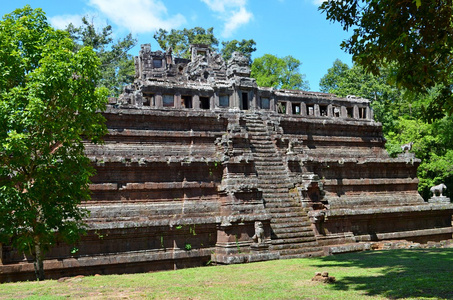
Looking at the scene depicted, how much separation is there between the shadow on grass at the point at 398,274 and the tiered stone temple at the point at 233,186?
392 centimetres

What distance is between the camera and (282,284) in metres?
11.6

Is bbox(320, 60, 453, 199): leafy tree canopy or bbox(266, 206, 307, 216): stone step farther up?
bbox(320, 60, 453, 199): leafy tree canopy

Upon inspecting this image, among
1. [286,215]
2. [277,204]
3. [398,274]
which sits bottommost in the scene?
[398,274]

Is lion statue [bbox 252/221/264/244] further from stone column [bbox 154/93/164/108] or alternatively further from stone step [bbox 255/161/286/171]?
stone column [bbox 154/93/164/108]

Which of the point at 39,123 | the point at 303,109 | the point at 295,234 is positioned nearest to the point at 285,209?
the point at 295,234

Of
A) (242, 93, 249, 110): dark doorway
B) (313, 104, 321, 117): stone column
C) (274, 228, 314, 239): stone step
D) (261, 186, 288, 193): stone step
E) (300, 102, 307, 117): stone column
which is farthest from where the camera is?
(313, 104, 321, 117): stone column

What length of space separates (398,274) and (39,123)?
11.2 m

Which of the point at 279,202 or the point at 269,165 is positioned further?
the point at 269,165

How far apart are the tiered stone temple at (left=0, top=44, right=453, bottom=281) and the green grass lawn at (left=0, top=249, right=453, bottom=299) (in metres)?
3.90

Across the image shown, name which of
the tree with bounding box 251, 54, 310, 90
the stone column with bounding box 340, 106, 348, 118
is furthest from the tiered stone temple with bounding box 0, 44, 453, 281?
the tree with bounding box 251, 54, 310, 90

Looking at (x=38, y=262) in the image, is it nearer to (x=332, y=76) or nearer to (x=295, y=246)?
(x=295, y=246)

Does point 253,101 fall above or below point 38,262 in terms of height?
above

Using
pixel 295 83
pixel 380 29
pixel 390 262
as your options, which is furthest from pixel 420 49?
pixel 295 83

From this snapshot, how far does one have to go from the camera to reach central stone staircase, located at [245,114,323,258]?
64.2 ft
